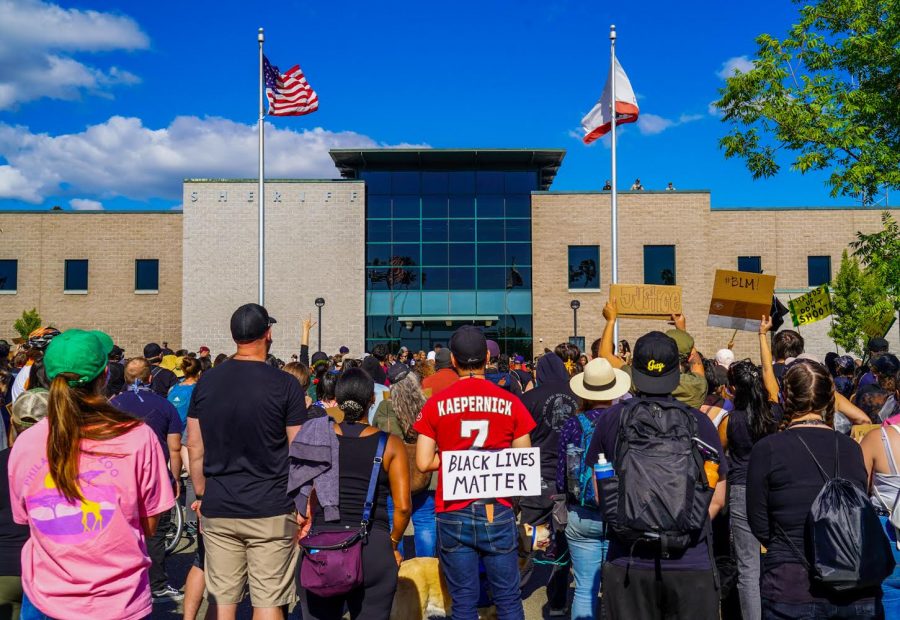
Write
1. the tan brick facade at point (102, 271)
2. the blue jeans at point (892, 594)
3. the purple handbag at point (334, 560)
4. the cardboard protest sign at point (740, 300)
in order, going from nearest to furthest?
1. the blue jeans at point (892, 594)
2. the purple handbag at point (334, 560)
3. the cardboard protest sign at point (740, 300)
4. the tan brick facade at point (102, 271)

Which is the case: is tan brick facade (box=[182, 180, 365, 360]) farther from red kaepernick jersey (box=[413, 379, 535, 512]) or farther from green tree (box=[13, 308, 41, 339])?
red kaepernick jersey (box=[413, 379, 535, 512])

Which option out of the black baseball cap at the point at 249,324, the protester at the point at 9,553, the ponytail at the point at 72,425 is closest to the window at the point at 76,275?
the black baseball cap at the point at 249,324

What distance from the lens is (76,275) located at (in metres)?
32.4

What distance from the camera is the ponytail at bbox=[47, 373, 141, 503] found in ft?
10.0

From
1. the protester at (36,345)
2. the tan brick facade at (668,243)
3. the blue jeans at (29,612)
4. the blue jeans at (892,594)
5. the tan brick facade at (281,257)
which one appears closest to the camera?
A: the blue jeans at (29,612)

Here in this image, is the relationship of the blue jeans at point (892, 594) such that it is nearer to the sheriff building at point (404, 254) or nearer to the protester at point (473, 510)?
the protester at point (473, 510)

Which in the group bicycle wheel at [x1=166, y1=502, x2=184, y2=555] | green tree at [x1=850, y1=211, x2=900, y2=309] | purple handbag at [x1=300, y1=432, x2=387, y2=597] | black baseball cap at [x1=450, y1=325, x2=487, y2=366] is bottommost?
bicycle wheel at [x1=166, y1=502, x2=184, y2=555]

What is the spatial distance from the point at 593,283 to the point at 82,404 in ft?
96.9

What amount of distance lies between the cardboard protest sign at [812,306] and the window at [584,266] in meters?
20.2

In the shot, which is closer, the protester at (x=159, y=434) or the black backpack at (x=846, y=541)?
the black backpack at (x=846, y=541)

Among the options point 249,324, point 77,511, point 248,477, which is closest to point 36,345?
point 249,324

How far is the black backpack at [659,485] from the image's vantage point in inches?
141

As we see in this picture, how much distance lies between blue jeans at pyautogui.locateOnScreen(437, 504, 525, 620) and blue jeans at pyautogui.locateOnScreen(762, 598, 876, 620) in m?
1.51

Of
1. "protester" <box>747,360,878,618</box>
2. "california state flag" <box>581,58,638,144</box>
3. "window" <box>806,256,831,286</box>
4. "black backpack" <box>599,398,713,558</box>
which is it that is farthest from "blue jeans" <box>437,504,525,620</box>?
"window" <box>806,256,831,286</box>
